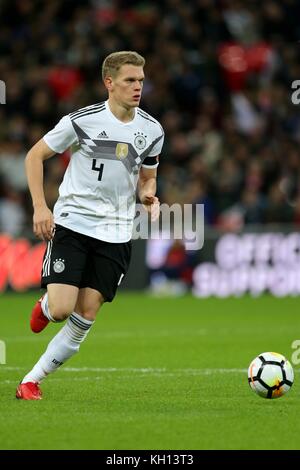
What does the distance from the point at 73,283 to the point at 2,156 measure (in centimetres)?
1118

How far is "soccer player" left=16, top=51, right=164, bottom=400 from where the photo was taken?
748cm

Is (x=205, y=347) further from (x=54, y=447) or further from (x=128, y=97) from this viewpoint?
(x=54, y=447)

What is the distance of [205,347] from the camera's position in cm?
1120

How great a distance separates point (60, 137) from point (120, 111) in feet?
1.54

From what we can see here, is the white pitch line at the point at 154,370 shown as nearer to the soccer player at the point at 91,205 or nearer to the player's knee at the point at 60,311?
the soccer player at the point at 91,205

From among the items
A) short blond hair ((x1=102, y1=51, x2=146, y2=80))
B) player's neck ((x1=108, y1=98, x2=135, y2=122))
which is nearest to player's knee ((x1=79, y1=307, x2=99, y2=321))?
player's neck ((x1=108, y1=98, x2=135, y2=122))

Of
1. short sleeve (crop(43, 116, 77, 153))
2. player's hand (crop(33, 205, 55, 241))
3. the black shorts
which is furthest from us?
short sleeve (crop(43, 116, 77, 153))

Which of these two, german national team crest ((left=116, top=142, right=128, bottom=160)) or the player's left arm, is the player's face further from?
the player's left arm

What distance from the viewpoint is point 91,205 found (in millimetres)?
7609

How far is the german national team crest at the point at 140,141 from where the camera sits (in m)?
7.73

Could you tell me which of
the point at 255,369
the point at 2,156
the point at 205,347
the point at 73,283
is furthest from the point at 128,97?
the point at 2,156

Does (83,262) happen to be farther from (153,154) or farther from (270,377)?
(270,377)

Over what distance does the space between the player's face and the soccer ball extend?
189cm

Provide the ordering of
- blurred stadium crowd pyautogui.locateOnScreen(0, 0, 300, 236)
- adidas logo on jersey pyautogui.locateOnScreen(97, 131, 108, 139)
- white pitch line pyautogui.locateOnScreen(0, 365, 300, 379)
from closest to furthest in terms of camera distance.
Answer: adidas logo on jersey pyautogui.locateOnScreen(97, 131, 108, 139), white pitch line pyautogui.locateOnScreen(0, 365, 300, 379), blurred stadium crowd pyautogui.locateOnScreen(0, 0, 300, 236)
